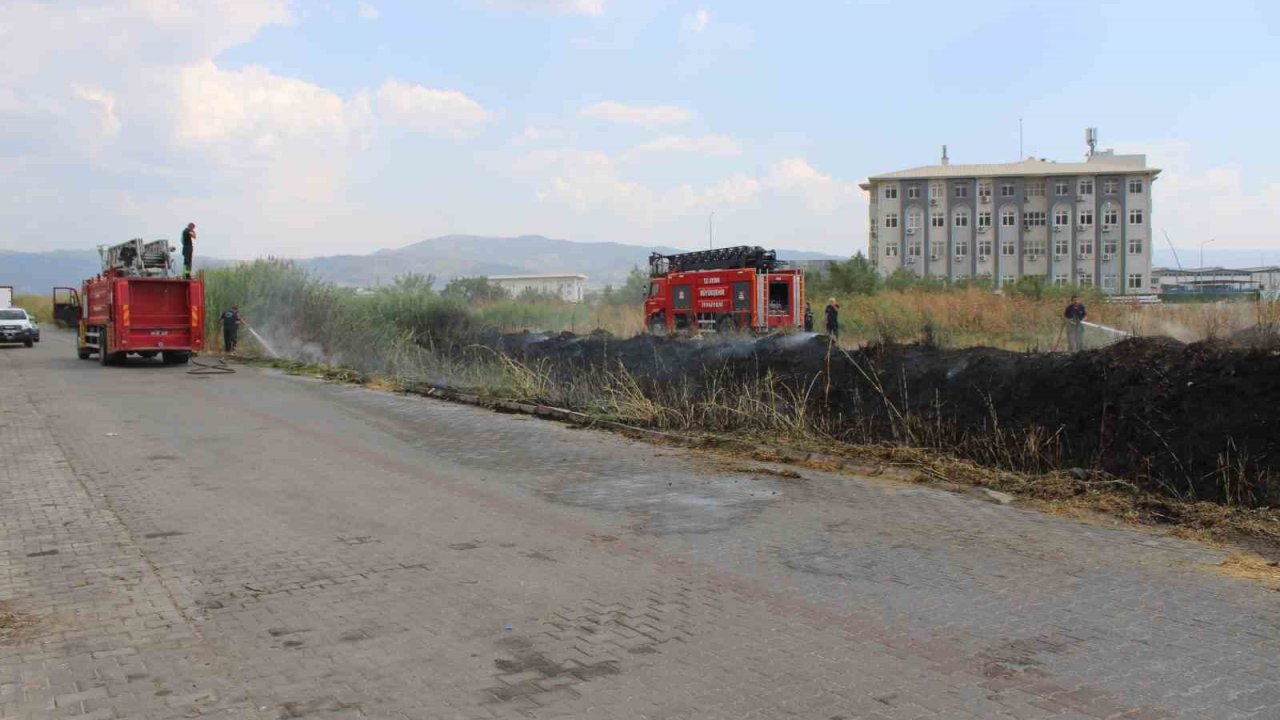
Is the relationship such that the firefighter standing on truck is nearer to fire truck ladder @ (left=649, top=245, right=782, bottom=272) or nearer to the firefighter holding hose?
fire truck ladder @ (left=649, top=245, right=782, bottom=272)

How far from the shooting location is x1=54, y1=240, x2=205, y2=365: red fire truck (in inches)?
1025

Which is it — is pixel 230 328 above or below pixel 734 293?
below

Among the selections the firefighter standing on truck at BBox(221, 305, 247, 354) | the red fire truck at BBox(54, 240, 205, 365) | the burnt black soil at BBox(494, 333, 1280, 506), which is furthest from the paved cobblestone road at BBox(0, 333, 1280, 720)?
the firefighter standing on truck at BBox(221, 305, 247, 354)

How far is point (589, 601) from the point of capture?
588cm

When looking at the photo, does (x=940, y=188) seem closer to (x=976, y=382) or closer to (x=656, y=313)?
(x=656, y=313)

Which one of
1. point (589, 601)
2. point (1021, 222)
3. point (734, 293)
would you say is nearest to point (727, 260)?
point (734, 293)

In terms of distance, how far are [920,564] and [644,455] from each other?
5.44m

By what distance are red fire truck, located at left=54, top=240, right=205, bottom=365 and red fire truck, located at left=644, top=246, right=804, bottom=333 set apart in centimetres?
1399

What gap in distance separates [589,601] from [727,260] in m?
27.4

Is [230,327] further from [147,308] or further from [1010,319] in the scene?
[1010,319]

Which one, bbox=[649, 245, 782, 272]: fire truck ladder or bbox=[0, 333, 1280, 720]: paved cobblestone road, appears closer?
bbox=[0, 333, 1280, 720]: paved cobblestone road

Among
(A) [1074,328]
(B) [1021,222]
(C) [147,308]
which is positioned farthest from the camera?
(B) [1021,222]

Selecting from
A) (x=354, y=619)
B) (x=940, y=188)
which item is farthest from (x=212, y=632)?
(x=940, y=188)

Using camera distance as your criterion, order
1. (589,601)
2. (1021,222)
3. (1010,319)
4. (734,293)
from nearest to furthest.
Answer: (589,601)
(1010,319)
(734,293)
(1021,222)
